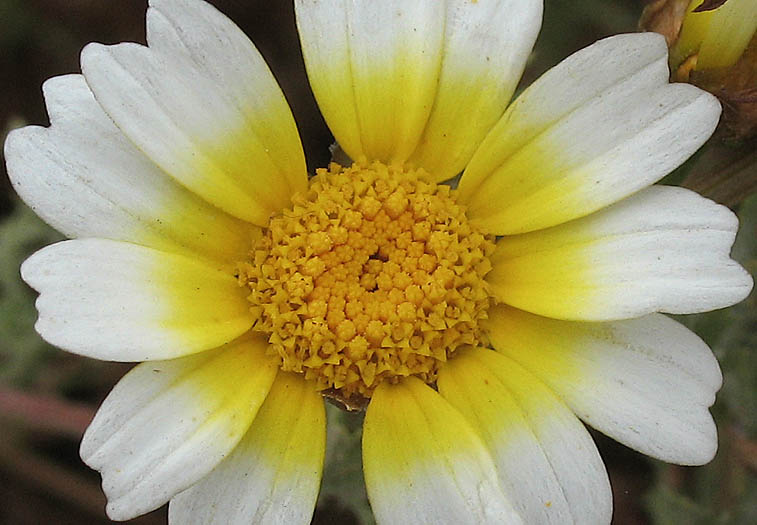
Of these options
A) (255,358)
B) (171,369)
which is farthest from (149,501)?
(255,358)

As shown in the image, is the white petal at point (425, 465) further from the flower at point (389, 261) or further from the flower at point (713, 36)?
the flower at point (713, 36)

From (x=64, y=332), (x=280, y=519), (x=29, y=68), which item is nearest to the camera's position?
(x=64, y=332)

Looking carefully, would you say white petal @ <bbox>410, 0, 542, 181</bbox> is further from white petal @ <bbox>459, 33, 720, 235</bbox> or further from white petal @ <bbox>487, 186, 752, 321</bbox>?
white petal @ <bbox>487, 186, 752, 321</bbox>

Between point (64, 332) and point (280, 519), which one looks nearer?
point (64, 332)

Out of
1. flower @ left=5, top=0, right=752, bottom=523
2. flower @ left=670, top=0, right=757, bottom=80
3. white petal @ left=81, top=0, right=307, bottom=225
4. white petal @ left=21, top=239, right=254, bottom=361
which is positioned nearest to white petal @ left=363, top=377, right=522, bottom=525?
flower @ left=5, top=0, right=752, bottom=523

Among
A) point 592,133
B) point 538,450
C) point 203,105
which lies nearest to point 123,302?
point 203,105

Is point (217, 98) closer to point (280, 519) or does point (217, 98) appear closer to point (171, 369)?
point (171, 369)

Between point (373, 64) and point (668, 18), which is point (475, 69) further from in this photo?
point (668, 18)
